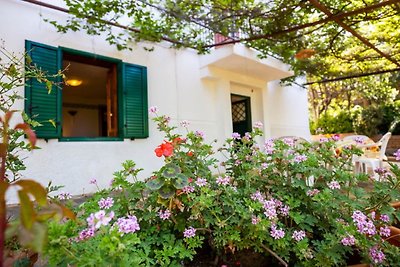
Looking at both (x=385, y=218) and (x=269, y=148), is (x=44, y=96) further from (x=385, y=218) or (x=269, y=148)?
(x=385, y=218)

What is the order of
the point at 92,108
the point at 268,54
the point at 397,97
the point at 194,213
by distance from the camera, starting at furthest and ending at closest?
1. the point at 397,97
2. the point at 92,108
3. the point at 268,54
4. the point at 194,213

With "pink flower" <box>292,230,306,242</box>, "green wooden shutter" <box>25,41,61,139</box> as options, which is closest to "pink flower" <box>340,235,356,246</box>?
"pink flower" <box>292,230,306,242</box>

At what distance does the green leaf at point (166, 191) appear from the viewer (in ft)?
3.56

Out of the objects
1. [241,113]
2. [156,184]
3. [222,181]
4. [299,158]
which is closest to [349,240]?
[299,158]

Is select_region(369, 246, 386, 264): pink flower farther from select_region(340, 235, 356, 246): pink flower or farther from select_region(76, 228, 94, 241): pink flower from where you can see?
select_region(76, 228, 94, 241): pink flower

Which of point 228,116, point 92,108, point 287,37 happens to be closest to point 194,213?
point 287,37

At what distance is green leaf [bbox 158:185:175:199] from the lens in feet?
3.56

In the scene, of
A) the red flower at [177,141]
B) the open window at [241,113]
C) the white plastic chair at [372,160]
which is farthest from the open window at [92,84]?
the white plastic chair at [372,160]

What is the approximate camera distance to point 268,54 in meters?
5.45

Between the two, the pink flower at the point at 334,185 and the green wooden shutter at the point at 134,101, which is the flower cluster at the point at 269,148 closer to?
the pink flower at the point at 334,185

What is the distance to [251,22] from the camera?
4270 mm

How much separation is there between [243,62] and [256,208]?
4949 mm

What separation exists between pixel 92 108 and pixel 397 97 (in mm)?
13424

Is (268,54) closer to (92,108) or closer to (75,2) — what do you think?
(75,2)
